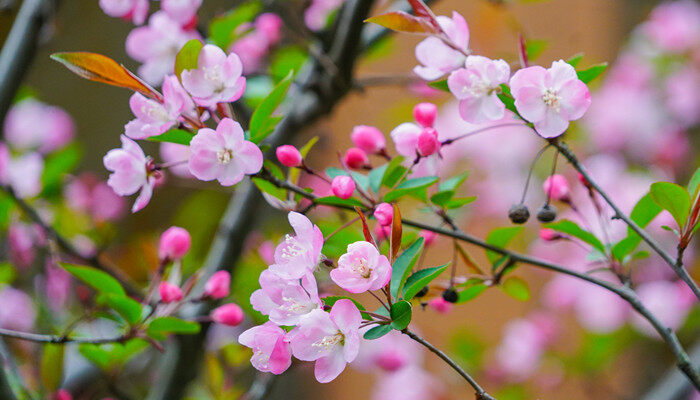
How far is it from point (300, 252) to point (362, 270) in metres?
0.04

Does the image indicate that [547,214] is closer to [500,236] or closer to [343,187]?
[500,236]

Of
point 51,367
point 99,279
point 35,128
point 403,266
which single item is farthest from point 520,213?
point 35,128

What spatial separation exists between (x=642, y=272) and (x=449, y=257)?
20.9 inches

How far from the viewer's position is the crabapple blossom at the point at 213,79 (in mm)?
414

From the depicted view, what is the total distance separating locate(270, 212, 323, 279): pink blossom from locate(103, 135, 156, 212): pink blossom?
0.46ft

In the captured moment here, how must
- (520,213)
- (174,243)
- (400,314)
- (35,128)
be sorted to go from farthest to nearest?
1. (35,128)
2. (174,243)
3. (520,213)
4. (400,314)

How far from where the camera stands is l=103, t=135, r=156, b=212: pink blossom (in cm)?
45

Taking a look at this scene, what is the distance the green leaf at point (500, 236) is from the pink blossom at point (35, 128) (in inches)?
37.1

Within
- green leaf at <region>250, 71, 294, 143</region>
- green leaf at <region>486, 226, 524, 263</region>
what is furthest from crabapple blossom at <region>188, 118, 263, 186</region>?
green leaf at <region>486, 226, 524, 263</region>

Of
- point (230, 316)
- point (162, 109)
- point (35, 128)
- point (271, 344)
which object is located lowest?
point (35, 128)

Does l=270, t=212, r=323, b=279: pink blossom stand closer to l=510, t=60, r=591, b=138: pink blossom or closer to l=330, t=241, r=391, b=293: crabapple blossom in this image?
l=330, t=241, r=391, b=293: crabapple blossom

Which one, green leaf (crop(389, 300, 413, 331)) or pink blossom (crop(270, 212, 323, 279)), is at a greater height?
pink blossom (crop(270, 212, 323, 279))

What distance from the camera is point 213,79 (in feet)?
1.37

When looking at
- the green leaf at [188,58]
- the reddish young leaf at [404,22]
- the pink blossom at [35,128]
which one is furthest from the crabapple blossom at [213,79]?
the pink blossom at [35,128]
